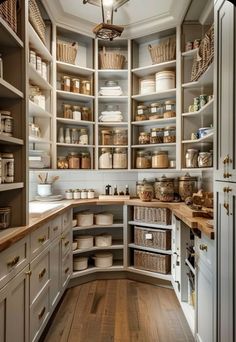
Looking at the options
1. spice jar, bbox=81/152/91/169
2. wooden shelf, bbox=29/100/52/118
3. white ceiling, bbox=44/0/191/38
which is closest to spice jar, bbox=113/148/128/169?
spice jar, bbox=81/152/91/169

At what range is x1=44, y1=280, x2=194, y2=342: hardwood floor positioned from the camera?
227cm

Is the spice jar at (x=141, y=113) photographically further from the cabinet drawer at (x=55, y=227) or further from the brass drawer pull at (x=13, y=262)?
the brass drawer pull at (x=13, y=262)

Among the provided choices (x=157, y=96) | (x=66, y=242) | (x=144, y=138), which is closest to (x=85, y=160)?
(x=144, y=138)

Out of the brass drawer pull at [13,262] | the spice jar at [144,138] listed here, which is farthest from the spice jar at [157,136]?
the brass drawer pull at [13,262]

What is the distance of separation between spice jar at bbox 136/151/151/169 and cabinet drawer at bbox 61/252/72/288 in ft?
4.22

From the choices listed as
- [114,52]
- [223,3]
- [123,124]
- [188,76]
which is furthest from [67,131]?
[223,3]

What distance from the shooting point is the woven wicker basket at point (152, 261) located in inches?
125

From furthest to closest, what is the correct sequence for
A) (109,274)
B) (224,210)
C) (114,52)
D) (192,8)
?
(114,52)
(109,274)
(192,8)
(224,210)

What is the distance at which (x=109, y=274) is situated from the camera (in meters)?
3.52

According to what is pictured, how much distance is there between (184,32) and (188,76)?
0.49m

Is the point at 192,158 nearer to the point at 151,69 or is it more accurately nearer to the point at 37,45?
the point at 151,69

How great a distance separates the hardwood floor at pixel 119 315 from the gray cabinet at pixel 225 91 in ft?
4.75

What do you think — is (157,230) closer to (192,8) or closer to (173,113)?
(173,113)

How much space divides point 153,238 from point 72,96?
1.89 m
